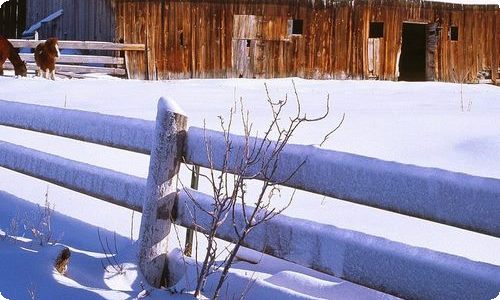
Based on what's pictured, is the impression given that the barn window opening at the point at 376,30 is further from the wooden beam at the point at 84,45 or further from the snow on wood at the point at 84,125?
the snow on wood at the point at 84,125

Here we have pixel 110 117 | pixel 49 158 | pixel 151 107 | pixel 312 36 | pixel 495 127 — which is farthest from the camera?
pixel 312 36

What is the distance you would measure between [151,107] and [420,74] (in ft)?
73.7

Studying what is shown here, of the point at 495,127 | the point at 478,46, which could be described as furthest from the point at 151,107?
the point at 478,46

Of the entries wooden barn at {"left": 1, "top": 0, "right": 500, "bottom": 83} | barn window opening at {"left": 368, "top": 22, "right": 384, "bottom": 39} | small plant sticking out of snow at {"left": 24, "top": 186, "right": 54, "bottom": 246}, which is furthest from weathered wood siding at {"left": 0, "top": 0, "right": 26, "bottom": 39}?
small plant sticking out of snow at {"left": 24, "top": 186, "right": 54, "bottom": 246}

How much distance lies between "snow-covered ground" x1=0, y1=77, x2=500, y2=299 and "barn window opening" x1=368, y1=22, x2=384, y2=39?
12132 mm

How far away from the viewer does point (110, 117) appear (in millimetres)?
4293

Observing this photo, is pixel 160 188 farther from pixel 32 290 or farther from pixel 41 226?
pixel 41 226

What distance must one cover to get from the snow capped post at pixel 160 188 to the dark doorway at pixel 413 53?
92.1ft

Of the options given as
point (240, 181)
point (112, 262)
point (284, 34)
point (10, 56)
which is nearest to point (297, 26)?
point (284, 34)

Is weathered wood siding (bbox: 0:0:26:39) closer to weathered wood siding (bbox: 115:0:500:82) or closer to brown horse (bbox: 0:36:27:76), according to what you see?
weathered wood siding (bbox: 115:0:500:82)

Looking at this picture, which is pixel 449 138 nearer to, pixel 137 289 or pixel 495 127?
pixel 495 127

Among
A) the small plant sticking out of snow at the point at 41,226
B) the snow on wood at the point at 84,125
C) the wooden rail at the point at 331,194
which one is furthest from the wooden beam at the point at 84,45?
the wooden rail at the point at 331,194

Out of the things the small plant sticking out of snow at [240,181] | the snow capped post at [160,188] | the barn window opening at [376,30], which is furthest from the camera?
the barn window opening at [376,30]

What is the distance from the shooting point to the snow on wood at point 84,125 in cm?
404
